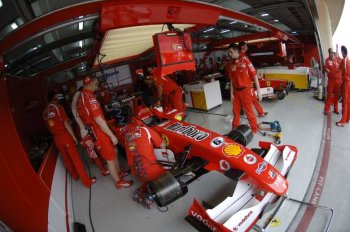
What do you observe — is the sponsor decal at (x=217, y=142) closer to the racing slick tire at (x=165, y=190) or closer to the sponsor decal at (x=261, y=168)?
the sponsor decal at (x=261, y=168)

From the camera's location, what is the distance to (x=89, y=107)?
2613 mm

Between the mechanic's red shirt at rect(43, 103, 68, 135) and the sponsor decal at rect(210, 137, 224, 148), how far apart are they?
7.27 ft

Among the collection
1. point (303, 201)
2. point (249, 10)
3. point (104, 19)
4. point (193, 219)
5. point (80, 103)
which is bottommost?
point (303, 201)

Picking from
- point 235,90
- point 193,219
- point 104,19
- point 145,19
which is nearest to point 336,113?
point 235,90

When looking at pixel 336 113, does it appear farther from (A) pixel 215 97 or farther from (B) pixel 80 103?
(B) pixel 80 103

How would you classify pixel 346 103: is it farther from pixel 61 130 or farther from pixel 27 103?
pixel 27 103

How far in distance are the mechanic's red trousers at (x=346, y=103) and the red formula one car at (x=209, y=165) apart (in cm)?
251

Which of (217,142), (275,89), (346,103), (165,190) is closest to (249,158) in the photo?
(217,142)

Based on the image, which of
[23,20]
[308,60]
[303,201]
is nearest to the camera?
[23,20]

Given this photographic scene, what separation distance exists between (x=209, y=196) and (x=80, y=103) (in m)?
2.11

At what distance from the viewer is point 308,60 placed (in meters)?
8.92

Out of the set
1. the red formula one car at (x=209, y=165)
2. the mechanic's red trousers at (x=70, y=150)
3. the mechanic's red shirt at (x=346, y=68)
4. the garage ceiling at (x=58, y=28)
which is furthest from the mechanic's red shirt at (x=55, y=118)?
the mechanic's red shirt at (x=346, y=68)

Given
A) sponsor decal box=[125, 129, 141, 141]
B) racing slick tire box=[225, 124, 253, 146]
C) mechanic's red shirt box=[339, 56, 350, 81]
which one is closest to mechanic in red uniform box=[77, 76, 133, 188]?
sponsor decal box=[125, 129, 141, 141]

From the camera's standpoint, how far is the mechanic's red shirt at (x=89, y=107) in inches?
102
